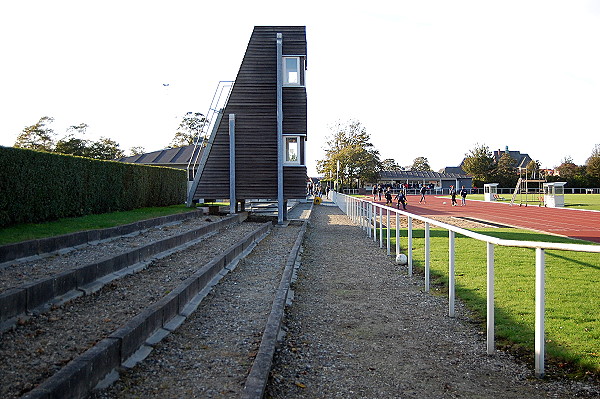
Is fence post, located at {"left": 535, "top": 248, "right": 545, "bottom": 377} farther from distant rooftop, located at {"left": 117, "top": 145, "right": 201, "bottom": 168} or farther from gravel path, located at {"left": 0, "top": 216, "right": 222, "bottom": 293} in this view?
distant rooftop, located at {"left": 117, "top": 145, "right": 201, "bottom": 168}

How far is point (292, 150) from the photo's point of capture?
21.2 m

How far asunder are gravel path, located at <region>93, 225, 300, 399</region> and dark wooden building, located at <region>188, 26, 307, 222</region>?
43.1 feet

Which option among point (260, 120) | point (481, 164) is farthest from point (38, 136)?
point (481, 164)

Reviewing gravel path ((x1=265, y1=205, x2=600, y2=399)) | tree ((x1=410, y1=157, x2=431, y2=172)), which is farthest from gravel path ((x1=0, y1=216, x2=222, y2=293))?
tree ((x1=410, y1=157, x2=431, y2=172))

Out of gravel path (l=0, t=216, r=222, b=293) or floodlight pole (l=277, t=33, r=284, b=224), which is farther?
floodlight pole (l=277, t=33, r=284, b=224)

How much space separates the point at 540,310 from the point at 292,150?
17254mm

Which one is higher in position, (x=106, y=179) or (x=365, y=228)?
(x=106, y=179)

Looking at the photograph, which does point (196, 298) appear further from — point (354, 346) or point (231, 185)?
point (231, 185)

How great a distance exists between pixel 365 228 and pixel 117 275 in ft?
42.8

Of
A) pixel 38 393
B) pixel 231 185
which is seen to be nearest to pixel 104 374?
pixel 38 393

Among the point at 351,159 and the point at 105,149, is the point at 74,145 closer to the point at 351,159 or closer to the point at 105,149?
the point at 105,149

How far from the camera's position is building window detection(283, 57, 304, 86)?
21062 mm

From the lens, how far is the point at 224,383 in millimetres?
4020

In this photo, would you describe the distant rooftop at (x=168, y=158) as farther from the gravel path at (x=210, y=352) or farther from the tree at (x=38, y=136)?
the gravel path at (x=210, y=352)
